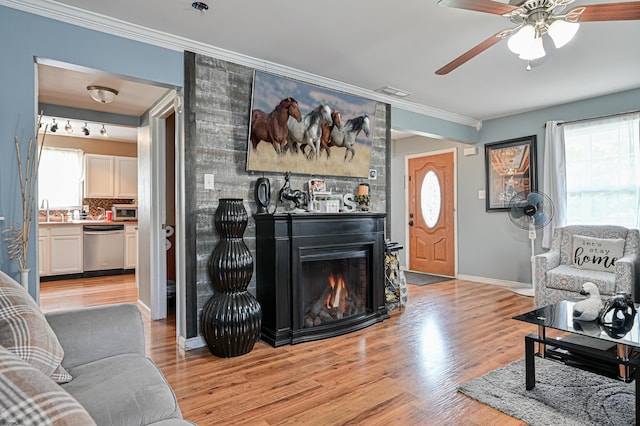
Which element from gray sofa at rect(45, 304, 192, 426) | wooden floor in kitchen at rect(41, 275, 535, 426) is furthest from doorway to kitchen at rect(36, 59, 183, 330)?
gray sofa at rect(45, 304, 192, 426)

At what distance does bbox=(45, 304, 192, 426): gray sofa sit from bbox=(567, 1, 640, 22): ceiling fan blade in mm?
2474

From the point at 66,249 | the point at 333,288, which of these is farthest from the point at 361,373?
the point at 66,249

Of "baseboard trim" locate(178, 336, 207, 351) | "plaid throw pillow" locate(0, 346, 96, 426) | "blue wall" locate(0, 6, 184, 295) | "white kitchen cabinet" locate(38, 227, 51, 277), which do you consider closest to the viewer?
"plaid throw pillow" locate(0, 346, 96, 426)

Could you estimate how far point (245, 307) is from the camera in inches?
108

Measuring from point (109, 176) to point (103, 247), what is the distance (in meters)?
1.36

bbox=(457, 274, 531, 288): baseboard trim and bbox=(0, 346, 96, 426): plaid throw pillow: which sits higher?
bbox=(0, 346, 96, 426): plaid throw pillow

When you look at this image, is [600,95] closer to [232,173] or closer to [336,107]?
[336,107]

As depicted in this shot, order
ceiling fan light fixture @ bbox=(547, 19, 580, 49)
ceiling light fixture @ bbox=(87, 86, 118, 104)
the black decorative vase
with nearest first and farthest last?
ceiling fan light fixture @ bbox=(547, 19, 580, 49), the black decorative vase, ceiling light fixture @ bbox=(87, 86, 118, 104)

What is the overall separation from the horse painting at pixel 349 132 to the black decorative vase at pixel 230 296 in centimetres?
133

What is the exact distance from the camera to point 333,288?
11.0ft

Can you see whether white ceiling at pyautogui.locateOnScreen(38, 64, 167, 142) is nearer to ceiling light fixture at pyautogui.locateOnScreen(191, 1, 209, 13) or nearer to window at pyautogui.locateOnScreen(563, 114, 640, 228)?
ceiling light fixture at pyautogui.locateOnScreen(191, 1, 209, 13)

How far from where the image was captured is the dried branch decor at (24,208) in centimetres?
219

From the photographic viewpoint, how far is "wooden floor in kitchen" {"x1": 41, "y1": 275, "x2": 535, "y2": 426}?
191cm

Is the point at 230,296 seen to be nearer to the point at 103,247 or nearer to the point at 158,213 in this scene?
the point at 158,213
